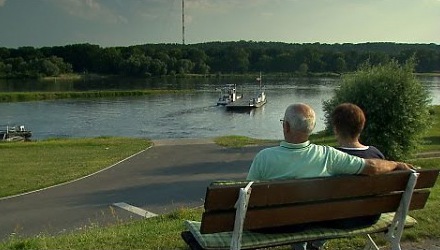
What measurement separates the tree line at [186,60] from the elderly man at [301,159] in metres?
135

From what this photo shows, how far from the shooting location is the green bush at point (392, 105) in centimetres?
1764

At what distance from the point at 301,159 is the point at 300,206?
366 millimetres

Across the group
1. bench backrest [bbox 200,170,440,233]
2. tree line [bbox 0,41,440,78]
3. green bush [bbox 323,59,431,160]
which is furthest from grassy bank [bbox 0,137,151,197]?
tree line [bbox 0,41,440,78]

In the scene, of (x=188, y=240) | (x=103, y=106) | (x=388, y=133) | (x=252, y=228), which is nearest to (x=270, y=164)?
(x=252, y=228)

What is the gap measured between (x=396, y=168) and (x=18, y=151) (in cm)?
2619

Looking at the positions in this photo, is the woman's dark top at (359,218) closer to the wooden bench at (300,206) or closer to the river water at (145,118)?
the wooden bench at (300,206)

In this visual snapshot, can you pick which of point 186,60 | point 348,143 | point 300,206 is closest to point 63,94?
point 186,60

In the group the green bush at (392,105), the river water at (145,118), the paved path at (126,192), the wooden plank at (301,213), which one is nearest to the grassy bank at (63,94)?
the river water at (145,118)

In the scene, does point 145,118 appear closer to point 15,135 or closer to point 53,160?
point 15,135

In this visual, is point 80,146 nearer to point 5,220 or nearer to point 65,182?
point 65,182

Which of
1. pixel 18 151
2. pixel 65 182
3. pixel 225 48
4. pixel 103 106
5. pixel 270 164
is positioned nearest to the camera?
pixel 270 164

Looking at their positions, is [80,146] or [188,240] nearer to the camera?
[188,240]

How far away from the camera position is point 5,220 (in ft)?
38.1

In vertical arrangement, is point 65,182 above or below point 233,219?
below
